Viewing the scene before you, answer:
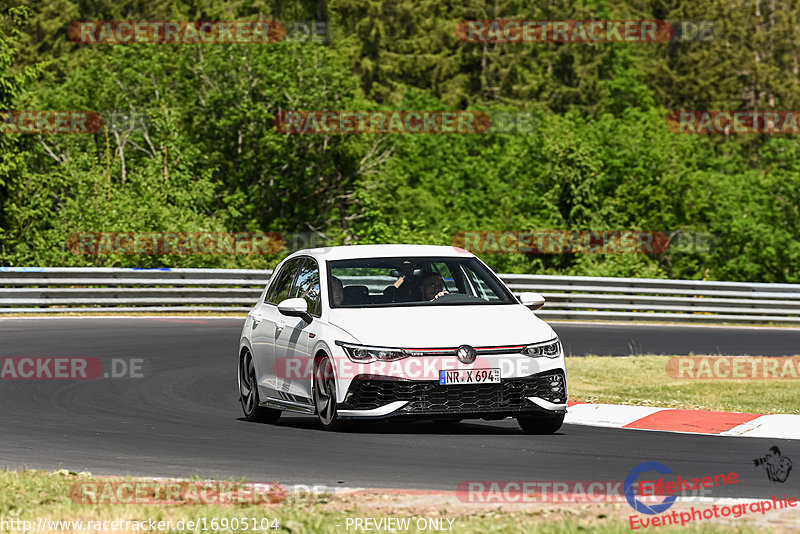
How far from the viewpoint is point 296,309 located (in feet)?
35.1

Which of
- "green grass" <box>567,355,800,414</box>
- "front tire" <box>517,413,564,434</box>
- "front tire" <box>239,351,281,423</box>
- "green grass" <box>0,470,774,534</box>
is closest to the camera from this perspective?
"green grass" <box>0,470,774,534</box>

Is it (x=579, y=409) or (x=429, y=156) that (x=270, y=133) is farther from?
(x=579, y=409)

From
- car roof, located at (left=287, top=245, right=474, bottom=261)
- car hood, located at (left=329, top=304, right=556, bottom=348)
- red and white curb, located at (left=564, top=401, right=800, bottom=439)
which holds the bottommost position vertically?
red and white curb, located at (left=564, top=401, right=800, bottom=439)

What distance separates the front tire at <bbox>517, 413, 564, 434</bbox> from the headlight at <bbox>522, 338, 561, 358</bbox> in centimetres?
55

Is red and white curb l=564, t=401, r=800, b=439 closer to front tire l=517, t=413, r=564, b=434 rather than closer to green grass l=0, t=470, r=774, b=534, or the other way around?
front tire l=517, t=413, r=564, b=434

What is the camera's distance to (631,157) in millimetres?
55469

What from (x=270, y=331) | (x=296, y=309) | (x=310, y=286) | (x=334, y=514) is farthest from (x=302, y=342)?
(x=334, y=514)

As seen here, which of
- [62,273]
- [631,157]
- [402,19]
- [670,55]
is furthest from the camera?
[670,55]

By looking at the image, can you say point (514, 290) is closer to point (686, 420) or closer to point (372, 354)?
point (686, 420)

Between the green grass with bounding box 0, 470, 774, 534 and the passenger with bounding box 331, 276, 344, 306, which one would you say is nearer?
the green grass with bounding box 0, 470, 774, 534

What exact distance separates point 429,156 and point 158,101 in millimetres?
15290

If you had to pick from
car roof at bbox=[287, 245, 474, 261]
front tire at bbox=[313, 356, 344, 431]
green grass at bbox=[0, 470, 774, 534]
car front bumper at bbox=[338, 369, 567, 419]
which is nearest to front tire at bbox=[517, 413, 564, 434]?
car front bumper at bbox=[338, 369, 567, 419]

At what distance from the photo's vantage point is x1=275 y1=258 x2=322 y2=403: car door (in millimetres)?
10766

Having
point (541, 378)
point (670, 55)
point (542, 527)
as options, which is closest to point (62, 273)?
point (541, 378)
